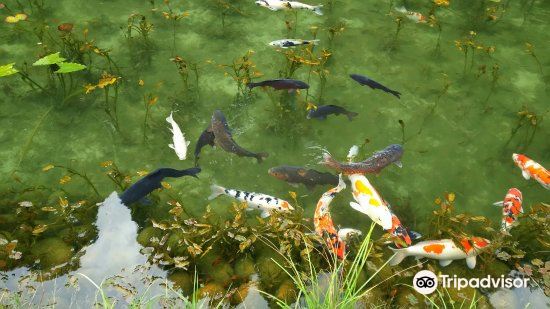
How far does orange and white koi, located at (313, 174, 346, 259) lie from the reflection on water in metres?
1.44

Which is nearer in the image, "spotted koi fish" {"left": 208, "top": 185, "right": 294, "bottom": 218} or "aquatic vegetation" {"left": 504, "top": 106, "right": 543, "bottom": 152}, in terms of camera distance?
"spotted koi fish" {"left": 208, "top": 185, "right": 294, "bottom": 218}

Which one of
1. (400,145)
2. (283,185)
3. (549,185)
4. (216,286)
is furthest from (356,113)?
(216,286)

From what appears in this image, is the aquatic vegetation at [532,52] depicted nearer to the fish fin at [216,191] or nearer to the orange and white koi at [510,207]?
the orange and white koi at [510,207]

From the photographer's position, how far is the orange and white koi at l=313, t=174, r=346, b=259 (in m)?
3.90

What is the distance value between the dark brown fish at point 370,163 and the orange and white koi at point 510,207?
1083mm

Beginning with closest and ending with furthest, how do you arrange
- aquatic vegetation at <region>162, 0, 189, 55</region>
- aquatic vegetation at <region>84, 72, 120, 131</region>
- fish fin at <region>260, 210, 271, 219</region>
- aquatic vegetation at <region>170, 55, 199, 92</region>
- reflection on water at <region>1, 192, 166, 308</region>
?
reflection on water at <region>1, 192, 166, 308</region> < fish fin at <region>260, 210, 271, 219</region> < aquatic vegetation at <region>84, 72, 120, 131</region> < aquatic vegetation at <region>170, 55, 199, 92</region> < aquatic vegetation at <region>162, 0, 189, 55</region>

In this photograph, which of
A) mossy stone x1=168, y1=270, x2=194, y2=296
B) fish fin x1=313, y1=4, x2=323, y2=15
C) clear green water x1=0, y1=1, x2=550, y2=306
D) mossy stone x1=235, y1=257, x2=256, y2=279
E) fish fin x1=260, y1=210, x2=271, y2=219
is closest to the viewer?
mossy stone x1=168, y1=270, x2=194, y2=296


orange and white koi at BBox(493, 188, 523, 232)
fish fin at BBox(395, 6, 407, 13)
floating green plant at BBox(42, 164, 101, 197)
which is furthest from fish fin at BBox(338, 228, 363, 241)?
fish fin at BBox(395, 6, 407, 13)

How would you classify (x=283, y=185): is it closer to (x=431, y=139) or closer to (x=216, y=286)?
(x=216, y=286)

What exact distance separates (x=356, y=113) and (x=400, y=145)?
632mm

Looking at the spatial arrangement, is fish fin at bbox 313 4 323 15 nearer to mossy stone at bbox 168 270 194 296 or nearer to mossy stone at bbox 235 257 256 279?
mossy stone at bbox 235 257 256 279

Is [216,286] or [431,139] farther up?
[431,139]

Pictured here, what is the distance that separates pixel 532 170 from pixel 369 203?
6.05 feet

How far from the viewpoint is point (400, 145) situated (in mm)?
4832
